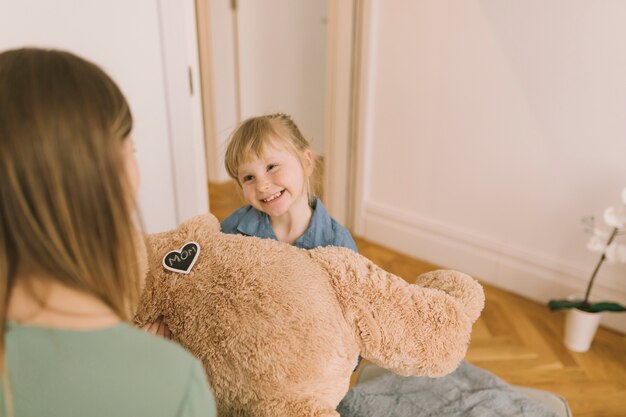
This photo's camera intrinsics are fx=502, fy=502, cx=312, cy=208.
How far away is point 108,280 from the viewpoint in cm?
55

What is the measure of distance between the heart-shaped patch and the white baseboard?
5.45 ft

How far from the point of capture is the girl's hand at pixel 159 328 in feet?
2.52

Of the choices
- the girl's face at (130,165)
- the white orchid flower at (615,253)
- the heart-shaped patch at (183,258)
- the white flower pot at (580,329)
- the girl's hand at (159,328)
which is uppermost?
the girl's face at (130,165)

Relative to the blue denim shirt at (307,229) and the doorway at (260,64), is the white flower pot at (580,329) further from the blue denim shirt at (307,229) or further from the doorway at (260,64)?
the doorway at (260,64)

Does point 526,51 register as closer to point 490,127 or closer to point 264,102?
point 490,127

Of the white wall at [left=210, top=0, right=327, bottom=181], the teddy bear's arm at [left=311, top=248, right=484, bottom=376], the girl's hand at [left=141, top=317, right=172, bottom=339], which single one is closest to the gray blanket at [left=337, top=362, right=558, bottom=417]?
the teddy bear's arm at [left=311, top=248, right=484, bottom=376]

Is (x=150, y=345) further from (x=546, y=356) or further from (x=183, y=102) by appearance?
(x=546, y=356)

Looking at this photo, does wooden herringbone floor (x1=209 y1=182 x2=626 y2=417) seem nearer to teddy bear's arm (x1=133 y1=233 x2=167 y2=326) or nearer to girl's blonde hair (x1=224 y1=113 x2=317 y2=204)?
girl's blonde hair (x1=224 y1=113 x2=317 y2=204)

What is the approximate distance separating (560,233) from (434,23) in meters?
0.98

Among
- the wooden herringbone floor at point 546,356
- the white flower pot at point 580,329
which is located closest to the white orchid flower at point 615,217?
the white flower pot at point 580,329

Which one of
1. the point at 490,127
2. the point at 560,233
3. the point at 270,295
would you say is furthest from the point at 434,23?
the point at 270,295

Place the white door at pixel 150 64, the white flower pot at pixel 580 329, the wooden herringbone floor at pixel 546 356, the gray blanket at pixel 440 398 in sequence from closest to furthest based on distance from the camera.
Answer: the white door at pixel 150 64, the gray blanket at pixel 440 398, the wooden herringbone floor at pixel 546 356, the white flower pot at pixel 580 329

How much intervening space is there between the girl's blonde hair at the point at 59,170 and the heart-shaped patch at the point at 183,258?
0.71 feet

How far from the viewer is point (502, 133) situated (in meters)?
1.99
